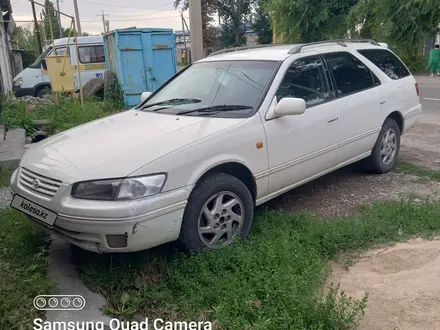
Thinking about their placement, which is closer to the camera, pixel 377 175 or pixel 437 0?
pixel 377 175

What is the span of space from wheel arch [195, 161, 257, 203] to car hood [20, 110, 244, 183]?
0.93 ft

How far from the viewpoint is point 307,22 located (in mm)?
21797

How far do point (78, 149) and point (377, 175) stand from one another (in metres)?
3.81

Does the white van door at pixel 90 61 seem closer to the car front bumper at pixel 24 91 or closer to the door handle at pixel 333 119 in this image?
the car front bumper at pixel 24 91

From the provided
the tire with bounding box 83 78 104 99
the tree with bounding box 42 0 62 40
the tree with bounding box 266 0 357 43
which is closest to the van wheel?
the tree with bounding box 42 0 62 40

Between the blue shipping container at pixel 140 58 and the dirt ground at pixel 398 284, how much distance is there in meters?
9.47

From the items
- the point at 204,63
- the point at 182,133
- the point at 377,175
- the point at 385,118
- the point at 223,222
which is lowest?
the point at 377,175

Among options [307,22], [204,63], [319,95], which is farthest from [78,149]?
[307,22]

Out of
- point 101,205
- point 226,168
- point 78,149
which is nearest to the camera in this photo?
point 101,205

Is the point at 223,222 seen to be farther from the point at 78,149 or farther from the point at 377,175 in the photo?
the point at 377,175

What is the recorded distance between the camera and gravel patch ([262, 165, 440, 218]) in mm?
4762

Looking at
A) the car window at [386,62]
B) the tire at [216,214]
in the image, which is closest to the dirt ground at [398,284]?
the tire at [216,214]

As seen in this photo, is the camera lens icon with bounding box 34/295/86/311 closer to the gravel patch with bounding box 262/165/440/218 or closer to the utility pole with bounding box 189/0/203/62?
the gravel patch with bounding box 262/165/440/218

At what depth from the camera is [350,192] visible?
518cm
